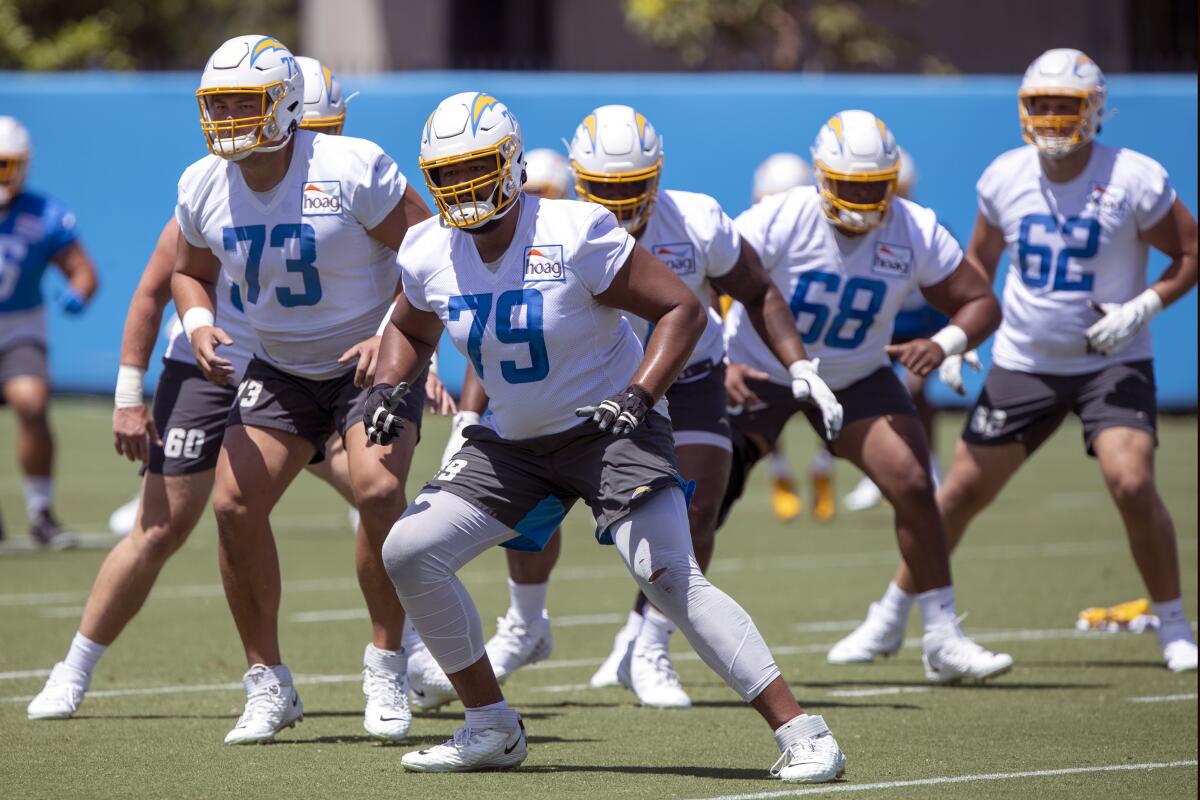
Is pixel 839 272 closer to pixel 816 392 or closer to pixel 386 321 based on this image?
pixel 816 392

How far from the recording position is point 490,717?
19.7 feet

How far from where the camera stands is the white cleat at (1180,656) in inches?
316

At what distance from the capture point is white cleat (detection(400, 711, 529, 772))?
235 inches

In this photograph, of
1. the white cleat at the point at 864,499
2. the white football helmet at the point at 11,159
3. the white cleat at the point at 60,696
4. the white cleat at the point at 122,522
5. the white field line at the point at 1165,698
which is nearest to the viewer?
the white cleat at the point at 60,696

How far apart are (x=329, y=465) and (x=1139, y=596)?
15.2ft

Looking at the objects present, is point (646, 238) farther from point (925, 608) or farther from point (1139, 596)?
point (1139, 596)

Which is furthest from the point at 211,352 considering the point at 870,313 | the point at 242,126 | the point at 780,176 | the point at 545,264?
the point at 780,176

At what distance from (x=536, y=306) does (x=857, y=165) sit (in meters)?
2.41

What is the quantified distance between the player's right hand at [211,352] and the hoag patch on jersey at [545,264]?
1178 mm

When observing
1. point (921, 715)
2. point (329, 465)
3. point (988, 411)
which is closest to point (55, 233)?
point (329, 465)

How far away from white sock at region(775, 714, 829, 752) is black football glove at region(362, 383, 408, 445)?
143 cm

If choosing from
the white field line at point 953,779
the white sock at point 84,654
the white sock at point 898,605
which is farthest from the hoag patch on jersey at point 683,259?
the white sock at point 84,654

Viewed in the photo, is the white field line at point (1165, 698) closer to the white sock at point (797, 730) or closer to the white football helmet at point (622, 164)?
the white sock at point (797, 730)

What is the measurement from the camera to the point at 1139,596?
10.1m
